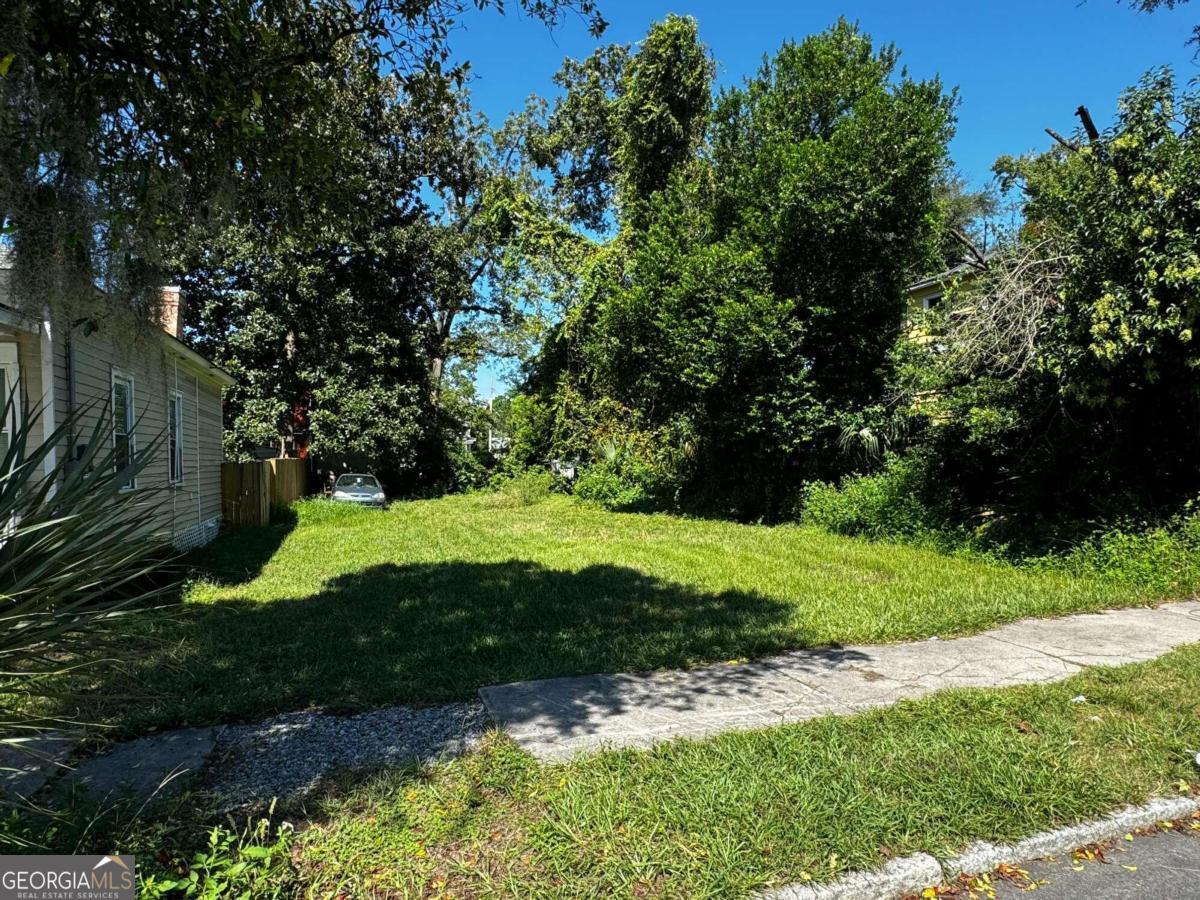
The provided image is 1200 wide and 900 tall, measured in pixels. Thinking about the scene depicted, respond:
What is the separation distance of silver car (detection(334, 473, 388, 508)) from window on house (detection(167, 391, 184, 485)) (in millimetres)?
7647

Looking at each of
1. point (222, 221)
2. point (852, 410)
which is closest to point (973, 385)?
point (852, 410)

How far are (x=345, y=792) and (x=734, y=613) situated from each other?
4128 millimetres

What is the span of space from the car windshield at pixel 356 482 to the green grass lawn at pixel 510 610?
7.53 meters

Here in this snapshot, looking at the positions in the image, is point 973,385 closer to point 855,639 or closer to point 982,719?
point 855,639

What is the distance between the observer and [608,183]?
85.1 ft

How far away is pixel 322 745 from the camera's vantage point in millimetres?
3637

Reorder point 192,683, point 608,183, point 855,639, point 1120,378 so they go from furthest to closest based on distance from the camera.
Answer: point 608,183 < point 1120,378 < point 855,639 < point 192,683

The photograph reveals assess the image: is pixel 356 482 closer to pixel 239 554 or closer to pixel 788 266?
pixel 239 554

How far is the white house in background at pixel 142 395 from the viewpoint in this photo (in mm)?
3912

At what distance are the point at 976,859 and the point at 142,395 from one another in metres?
11.0

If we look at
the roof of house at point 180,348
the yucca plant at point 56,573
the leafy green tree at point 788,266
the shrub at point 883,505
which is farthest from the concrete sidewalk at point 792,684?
the leafy green tree at point 788,266

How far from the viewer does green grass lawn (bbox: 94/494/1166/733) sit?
453 centimetres
